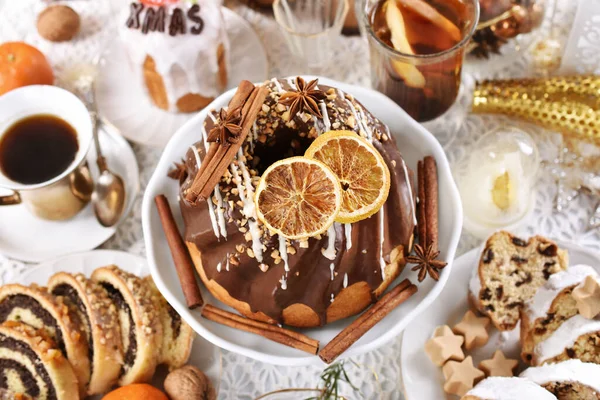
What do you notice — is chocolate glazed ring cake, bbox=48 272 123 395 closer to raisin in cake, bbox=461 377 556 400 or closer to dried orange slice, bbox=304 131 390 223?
dried orange slice, bbox=304 131 390 223

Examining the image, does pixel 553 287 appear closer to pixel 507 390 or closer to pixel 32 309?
pixel 507 390

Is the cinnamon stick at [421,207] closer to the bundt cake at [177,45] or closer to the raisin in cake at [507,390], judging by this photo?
the raisin in cake at [507,390]

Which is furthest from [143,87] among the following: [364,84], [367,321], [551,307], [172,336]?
[551,307]

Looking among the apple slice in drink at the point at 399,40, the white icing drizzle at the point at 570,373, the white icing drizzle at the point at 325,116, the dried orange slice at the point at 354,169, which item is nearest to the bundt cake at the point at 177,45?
the apple slice in drink at the point at 399,40

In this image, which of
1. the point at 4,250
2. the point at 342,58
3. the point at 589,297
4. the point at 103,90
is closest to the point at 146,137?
the point at 103,90

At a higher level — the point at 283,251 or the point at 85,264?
the point at 283,251

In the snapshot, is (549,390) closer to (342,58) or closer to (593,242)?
(593,242)

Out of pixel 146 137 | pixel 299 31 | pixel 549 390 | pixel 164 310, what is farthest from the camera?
pixel 299 31
